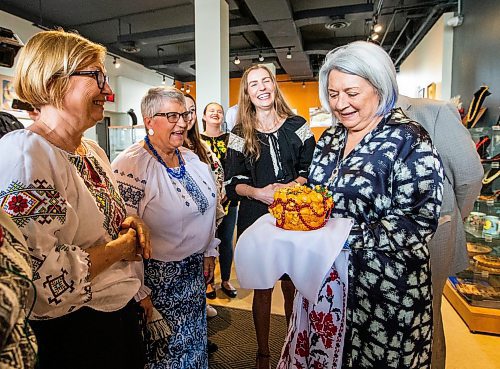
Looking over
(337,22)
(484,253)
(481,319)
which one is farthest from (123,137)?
(481,319)

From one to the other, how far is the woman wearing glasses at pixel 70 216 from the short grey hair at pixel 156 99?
1.74 feet

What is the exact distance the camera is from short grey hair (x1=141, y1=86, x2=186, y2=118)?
5.72ft

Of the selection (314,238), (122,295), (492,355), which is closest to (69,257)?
(122,295)

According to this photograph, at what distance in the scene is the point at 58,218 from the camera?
0.92 m

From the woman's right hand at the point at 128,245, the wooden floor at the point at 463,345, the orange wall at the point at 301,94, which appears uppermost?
the orange wall at the point at 301,94

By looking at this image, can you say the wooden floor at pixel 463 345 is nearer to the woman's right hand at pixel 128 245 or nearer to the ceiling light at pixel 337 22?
the woman's right hand at pixel 128 245

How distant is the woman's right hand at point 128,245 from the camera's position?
1.15 metres

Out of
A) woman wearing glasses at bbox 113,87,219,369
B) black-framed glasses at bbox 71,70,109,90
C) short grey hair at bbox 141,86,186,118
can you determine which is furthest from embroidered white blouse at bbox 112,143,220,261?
black-framed glasses at bbox 71,70,109,90

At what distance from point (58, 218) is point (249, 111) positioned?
1464 millimetres

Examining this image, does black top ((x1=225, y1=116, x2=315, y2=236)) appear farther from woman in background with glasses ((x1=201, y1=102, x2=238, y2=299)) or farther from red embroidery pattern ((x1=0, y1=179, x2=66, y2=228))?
red embroidery pattern ((x1=0, y1=179, x2=66, y2=228))

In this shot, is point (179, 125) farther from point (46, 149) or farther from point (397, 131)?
point (397, 131)

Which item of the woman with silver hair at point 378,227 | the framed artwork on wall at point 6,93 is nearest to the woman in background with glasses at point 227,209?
the woman with silver hair at point 378,227

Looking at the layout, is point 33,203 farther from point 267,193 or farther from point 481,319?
point 481,319

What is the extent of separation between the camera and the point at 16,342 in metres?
0.44
